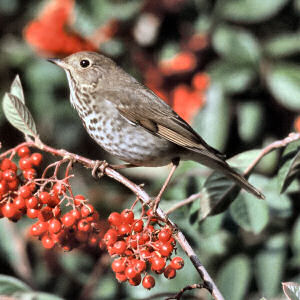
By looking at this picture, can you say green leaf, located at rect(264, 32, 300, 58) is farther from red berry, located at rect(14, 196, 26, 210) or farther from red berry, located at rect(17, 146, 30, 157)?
red berry, located at rect(14, 196, 26, 210)

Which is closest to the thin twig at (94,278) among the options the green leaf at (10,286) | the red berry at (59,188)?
the green leaf at (10,286)

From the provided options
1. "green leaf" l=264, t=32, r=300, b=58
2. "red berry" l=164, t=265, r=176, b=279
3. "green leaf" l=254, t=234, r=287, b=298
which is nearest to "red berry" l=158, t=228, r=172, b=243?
"red berry" l=164, t=265, r=176, b=279

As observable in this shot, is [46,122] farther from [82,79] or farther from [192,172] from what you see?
[192,172]

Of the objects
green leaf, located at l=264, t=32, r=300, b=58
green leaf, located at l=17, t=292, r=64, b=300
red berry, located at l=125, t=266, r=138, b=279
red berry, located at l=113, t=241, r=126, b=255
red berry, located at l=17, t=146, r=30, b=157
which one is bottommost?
green leaf, located at l=17, t=292, r=64, b=300

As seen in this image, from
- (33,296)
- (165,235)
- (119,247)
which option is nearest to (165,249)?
(165,235)

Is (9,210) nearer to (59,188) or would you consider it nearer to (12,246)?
(59,188)

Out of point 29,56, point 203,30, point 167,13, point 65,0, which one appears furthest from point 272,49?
point 29,56
